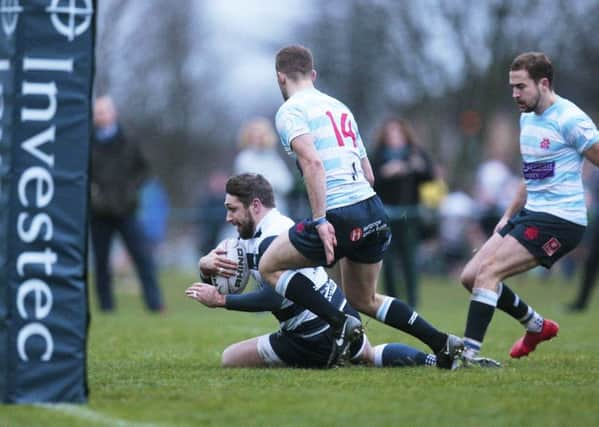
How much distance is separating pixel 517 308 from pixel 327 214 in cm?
191

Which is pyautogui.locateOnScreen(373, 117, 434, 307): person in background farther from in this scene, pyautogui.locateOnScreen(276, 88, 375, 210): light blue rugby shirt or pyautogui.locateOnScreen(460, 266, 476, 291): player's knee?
pyautogui.locateOnScreen(276, 88, 375, 210): light blue rugby shirt

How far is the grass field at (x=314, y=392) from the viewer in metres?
5.60

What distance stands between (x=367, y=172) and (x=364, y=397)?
2.22 metres

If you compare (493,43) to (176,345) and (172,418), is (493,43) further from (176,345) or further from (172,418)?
(172,418)

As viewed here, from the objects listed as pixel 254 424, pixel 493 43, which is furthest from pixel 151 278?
pixel 493 43

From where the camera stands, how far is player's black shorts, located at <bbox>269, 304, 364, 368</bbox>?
7.72 metres

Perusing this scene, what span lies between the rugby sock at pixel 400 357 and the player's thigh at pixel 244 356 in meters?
0.79

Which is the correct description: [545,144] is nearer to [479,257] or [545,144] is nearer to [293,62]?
[479,257]

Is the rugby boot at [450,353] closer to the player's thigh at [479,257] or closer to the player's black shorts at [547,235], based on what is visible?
the player's thigh at [479,257]

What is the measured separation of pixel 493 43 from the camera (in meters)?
33.7

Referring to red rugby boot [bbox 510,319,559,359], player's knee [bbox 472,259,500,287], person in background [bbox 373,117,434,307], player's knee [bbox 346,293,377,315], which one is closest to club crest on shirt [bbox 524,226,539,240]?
player's knee [bbox 472,259,500,287]

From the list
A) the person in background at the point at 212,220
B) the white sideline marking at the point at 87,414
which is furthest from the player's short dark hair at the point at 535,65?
the person in background at the point at 212,220

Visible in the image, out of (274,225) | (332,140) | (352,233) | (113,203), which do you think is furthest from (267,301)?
(113,203)

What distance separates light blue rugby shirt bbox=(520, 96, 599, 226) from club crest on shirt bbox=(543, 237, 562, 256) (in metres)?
0.18
